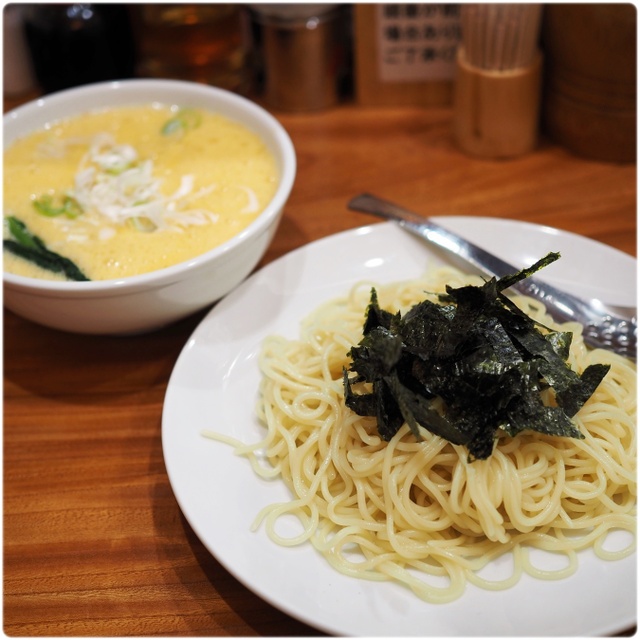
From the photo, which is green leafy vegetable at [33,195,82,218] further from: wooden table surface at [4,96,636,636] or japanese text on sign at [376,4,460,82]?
Result: japanese text on sign at [376,4,460,82]

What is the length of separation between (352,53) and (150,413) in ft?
6.50

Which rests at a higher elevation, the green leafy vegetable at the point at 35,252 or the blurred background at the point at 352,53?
the blurred background at the point at 352,53

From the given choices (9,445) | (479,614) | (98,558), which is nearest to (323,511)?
Answer: (479,614)

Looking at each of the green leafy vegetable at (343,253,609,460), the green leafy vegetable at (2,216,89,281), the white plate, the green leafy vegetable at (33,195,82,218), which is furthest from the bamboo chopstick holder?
the green leafy vegetable at (2,216,89,281)

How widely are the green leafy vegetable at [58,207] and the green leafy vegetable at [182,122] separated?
44 centimetres

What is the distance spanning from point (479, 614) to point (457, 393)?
0.43 metres

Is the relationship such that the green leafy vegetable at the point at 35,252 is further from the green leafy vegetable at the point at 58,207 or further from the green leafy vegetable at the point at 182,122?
the green leafy vegetable at the point at 182,122

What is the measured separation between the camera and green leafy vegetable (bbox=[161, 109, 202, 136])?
242 cm

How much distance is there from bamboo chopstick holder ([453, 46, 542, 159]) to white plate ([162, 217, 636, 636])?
0.73 meters

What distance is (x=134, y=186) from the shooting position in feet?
7.22

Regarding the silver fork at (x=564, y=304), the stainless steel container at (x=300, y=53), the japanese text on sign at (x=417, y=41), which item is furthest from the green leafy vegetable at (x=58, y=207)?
the japanese text on sign at (x=417, y=41)

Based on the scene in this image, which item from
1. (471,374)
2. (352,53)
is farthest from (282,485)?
(352,53)

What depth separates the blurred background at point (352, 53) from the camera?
254 centimetres

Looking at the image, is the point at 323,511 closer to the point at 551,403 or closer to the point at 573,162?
the point at 551,403
